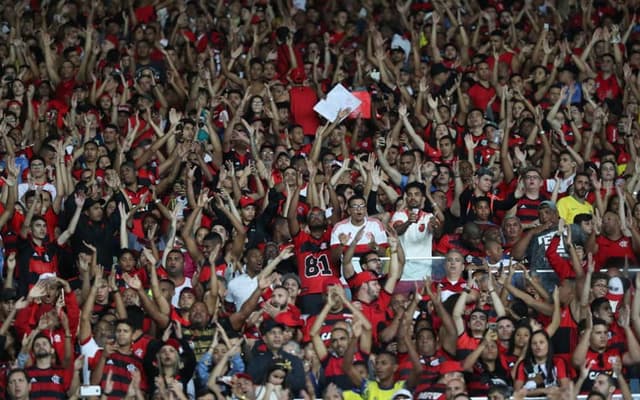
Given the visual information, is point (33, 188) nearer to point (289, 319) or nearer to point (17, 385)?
point (289, 319)

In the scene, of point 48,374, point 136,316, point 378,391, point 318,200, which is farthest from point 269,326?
point 318,200

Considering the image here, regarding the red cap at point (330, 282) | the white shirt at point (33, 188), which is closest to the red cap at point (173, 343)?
the red cap at point (330, 282)

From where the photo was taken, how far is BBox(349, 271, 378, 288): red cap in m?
16.3

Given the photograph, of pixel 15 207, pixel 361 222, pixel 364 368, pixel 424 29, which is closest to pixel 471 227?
pixel 361 222

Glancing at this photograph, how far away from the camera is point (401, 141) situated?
19938 mm

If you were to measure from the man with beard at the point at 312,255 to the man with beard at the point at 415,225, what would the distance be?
27.3 inches

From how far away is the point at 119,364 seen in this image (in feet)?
50.4

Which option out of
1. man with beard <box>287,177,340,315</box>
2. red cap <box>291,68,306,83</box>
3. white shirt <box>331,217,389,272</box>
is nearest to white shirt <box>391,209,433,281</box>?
white shirt <box>331,217,389,272</box>

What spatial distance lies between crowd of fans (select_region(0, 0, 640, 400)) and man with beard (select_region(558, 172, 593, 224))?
3 cm

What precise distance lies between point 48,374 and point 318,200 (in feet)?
13.0

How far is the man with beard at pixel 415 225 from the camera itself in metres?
17.5

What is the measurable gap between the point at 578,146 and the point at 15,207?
595cm

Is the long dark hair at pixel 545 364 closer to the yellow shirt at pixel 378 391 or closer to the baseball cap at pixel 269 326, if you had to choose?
the yellow shirt at pixel 378 391

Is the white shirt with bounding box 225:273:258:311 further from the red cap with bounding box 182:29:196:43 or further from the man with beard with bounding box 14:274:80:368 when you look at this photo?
the red cap with bounding box 182:29:196:43
